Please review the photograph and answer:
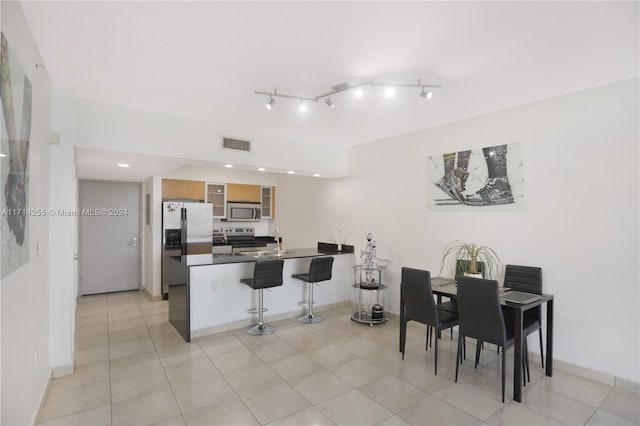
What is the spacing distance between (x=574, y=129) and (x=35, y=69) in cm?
471

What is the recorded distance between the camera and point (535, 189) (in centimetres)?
355

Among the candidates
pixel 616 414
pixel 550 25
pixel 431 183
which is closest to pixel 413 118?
pixel 431 183

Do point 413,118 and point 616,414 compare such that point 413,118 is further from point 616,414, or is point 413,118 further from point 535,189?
point 616,414

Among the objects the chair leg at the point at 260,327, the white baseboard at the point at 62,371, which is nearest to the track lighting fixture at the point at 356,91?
the chair leg at the point at 260,327

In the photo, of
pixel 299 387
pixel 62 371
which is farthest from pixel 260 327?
pixel 62 371

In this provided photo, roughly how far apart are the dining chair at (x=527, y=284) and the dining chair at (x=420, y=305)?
0.65 meters

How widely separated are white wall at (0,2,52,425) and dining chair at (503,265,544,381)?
3.94 m

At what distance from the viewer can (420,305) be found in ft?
11.5

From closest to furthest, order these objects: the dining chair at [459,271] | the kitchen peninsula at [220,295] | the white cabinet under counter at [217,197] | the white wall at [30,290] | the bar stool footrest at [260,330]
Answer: the white wall at [30,290], the dining chair at [459,271], the kitchen peninsula at [220,295], the bar stool footrest at [260,330], the white cabinet under counter at [217,197]

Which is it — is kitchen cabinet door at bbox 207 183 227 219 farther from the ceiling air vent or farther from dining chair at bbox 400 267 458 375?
dining chair at bbox 400 267 458 375

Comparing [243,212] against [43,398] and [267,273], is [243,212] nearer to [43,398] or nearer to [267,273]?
[267,273]

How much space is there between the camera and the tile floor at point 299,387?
8.42 ft

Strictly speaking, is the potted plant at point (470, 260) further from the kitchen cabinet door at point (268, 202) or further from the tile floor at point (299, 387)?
the kitchen cabinet door at point (268, 202)

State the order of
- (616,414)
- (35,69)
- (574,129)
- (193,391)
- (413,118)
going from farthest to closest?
1. (413,118)
2. (574,129)
3. (193,391)
4. (616,414)
5. (35,69)
